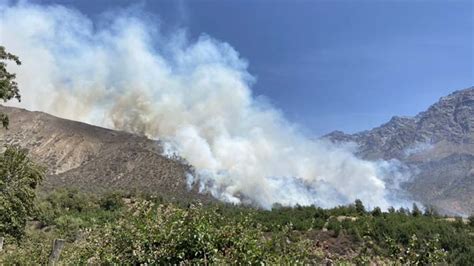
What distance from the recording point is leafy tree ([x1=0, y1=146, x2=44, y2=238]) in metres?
25.5

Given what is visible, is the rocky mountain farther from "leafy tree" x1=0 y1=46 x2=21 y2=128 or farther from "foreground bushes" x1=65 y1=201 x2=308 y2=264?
"foreground bushes" x1=65 y1=201 x2=308 y2=264

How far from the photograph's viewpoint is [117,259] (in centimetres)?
1038

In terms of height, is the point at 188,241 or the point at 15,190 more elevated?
the point at 15,190

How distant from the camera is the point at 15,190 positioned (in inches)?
1034

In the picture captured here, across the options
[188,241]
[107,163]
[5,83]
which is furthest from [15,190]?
[107,163]

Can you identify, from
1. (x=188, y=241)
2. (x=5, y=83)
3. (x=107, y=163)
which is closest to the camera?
(x=188, y=241)

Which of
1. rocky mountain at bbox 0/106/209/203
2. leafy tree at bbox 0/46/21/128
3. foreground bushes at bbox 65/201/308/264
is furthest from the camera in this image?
rocky mountain at bbox 0/106/209/203

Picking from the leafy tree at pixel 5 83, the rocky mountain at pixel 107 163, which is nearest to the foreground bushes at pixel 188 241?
the leafy tree at pixel 5 83

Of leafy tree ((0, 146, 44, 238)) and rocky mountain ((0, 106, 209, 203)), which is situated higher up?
rocky mountain ((0, 106, 209, 203))

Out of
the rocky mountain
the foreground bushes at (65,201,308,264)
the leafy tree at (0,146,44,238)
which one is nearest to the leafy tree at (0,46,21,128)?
the leafy tree at (0,146,44,238)

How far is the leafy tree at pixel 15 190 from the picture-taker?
2547 centimetres

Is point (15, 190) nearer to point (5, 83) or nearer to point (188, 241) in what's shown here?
point (5, 83)

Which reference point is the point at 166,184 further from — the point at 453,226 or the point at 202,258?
the point at 202,258

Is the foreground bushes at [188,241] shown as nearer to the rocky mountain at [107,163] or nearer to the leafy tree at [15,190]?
the leafy tree at [15,190]
